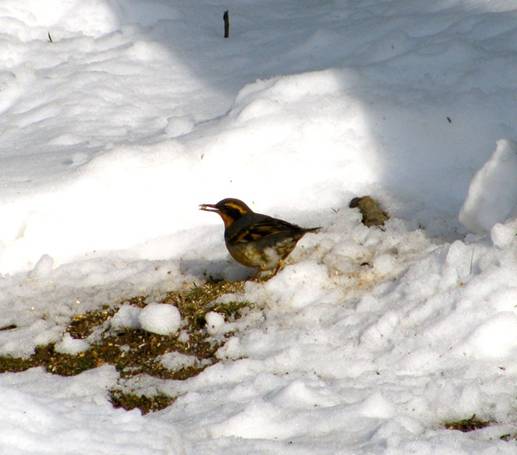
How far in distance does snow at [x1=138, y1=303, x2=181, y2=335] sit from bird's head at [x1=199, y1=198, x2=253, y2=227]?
→ 83 centimetres

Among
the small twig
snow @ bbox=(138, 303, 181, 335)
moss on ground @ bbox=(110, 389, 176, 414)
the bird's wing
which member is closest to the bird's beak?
the bird's wing

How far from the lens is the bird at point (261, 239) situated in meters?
6.66

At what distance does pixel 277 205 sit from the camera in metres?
7.59

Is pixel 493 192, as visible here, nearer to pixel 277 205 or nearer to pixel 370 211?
pixel 370 211

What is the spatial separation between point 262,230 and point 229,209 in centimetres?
29

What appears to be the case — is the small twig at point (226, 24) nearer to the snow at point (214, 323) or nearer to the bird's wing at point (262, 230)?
the bird's wing at point (262, 230)

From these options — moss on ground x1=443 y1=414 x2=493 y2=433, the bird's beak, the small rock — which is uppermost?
the bird's beak

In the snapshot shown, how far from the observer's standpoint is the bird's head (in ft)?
22.7

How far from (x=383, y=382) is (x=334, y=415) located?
1.43 ft

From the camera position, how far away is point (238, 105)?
8.30 metres

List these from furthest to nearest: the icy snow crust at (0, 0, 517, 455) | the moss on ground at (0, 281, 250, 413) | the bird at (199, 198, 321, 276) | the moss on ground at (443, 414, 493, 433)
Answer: the bird at (199, 198, 321, 276) < the moss on ground at (0, 281, 250, 413) < the icy snow crust at (0, 0, 517, 455) < the moss on ground at (443, 414, 493, 433)

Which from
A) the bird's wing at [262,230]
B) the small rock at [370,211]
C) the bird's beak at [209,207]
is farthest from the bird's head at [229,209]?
the small rock at [370,211]

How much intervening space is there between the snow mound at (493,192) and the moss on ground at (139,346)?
4.49ft

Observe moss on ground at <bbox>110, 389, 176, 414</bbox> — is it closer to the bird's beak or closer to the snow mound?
the bird's beak
